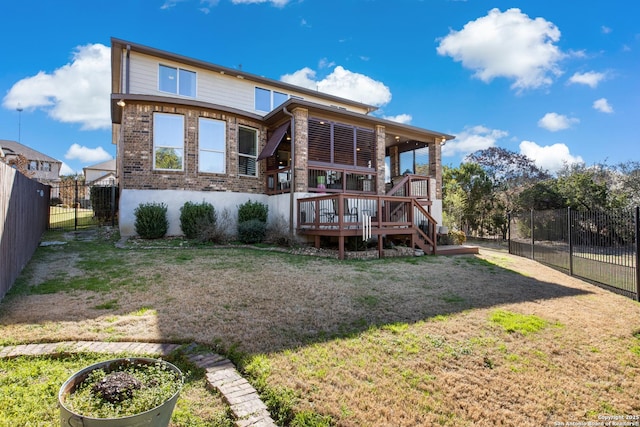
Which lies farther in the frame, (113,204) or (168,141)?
(113,204)

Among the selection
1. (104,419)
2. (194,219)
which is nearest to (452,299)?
(104,419)

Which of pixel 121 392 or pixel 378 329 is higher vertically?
pixel 121 392

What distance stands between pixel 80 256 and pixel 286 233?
18.2ft

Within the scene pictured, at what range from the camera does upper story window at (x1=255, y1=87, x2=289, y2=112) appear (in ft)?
50.8

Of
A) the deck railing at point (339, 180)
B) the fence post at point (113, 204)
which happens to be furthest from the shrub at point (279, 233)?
the fence post at point (113, 204)

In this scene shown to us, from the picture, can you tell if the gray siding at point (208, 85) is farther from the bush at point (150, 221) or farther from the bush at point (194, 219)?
the bush at point (194, 219)

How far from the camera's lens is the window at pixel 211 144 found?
12.0 metres

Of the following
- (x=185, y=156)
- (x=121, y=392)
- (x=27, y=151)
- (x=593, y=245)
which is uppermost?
(x=27, y=151)

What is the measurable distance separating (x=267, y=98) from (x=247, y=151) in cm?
404

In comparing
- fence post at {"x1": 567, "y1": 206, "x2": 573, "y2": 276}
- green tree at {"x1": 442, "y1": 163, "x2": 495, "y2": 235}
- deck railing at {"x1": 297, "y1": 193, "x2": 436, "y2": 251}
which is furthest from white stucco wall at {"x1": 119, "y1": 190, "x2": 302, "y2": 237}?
green tree at {"x1": 442, "y1": 163, "x2": 495, "y2": 235}

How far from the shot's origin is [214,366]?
118 inches

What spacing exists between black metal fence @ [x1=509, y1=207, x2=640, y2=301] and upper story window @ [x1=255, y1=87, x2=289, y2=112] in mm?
12303

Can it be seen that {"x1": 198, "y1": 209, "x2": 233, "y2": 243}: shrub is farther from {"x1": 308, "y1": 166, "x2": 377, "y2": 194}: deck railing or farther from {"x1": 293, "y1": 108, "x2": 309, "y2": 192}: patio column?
{"x1": 308, "y1": 166, "x2": 377, "y2": 194}: deck railing

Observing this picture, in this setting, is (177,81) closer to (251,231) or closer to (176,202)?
(176,202)
